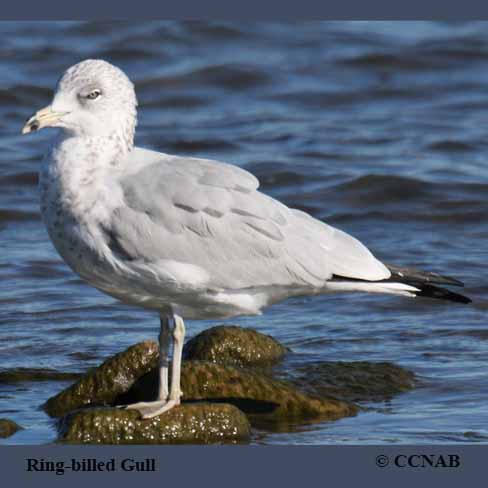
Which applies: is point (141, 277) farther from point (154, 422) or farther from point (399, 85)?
point (399, 85)

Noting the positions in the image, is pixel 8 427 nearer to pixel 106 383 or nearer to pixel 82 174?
pixel 106 383

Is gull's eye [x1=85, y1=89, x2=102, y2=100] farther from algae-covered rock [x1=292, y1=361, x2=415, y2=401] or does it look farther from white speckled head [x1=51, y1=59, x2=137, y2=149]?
algae-covered rock [x1=292, y1=361, x2=415, y2=401]

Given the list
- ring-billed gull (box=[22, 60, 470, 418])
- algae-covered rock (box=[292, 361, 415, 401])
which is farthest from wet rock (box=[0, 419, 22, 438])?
algae-covered rock (box=[292, 361, 415, 401])

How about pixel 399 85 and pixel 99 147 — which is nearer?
pixel 99 147

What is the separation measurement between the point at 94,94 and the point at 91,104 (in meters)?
0.05

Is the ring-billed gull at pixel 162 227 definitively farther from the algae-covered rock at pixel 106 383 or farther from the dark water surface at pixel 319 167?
the dark water surface at pixel 319 167

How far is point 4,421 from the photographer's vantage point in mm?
7125

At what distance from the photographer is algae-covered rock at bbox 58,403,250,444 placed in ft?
22.4

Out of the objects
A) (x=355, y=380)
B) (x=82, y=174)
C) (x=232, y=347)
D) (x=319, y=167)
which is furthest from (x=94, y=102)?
(x=319, y=167)

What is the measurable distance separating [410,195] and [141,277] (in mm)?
6872

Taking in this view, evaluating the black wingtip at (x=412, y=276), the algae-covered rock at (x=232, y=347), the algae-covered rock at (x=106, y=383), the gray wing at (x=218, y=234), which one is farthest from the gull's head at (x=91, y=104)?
the algae-covered rock at (x=232, y=347)

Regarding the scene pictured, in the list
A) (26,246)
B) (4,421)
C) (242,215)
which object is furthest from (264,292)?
(26,246)

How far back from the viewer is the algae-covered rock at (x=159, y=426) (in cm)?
682

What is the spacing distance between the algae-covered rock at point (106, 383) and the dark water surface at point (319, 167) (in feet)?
0.65
